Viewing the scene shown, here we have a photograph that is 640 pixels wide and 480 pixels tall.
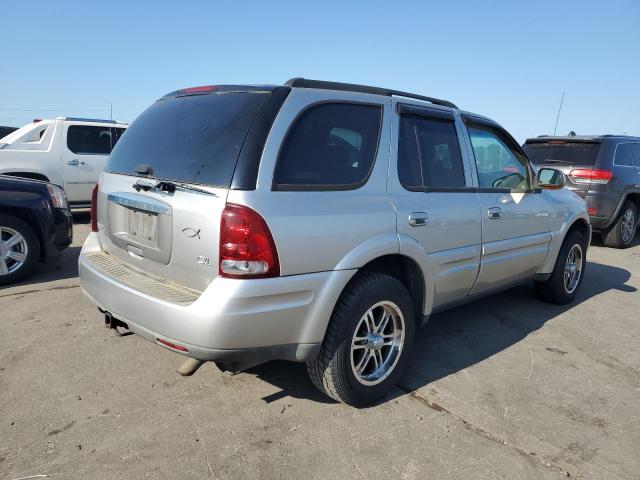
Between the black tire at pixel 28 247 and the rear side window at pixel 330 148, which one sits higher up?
the rear side window at pixel 330 148

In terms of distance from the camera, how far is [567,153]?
25.9 feet

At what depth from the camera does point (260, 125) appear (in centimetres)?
237

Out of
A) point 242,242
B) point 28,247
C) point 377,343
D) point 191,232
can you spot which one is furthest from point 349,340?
point 28,247

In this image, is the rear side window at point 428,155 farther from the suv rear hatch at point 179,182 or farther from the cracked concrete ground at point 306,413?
the cracked concrete ground at point 306,413

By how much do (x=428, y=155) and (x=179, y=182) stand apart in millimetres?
1668

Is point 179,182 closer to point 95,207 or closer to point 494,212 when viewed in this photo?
point 95,207

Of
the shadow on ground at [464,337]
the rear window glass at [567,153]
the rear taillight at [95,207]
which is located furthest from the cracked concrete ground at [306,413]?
the rear window glass at [567,153]

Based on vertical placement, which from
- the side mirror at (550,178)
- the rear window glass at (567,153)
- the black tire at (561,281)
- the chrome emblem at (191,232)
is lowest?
the black tire at (561,281)

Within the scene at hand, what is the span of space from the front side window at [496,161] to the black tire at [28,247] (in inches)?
174

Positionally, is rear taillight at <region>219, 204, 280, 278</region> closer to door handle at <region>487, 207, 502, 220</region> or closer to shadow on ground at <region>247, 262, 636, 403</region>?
shadow on ground at <region>247, 262, 636, 403</region>

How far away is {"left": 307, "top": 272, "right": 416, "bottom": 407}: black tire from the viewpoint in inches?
102

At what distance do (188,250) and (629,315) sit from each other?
4559 millimetres

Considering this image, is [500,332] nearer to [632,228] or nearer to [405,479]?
[405,479]

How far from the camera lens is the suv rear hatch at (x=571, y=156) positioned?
25.3 feet
